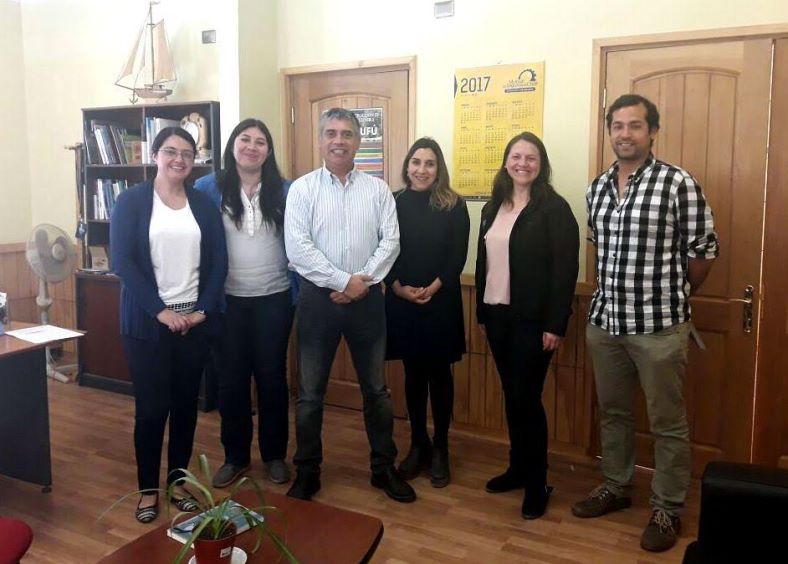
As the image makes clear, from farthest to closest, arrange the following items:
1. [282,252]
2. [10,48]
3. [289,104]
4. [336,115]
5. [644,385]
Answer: [10,48] → [289,104] → [282,252] → [336,115] → [644,385]

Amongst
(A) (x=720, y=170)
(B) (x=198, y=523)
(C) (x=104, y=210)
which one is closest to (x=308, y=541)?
(B) (x=198, y=523)

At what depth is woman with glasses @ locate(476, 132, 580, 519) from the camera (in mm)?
2707

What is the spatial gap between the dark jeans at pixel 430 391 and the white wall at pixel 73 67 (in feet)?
7.64

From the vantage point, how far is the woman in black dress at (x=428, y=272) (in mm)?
2984

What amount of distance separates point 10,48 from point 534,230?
430 cm

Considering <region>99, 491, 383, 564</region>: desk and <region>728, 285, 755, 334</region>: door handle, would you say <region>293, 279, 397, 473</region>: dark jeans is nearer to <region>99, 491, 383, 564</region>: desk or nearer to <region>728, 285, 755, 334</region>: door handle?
<region>99, 491, 383, 564</region>: desk

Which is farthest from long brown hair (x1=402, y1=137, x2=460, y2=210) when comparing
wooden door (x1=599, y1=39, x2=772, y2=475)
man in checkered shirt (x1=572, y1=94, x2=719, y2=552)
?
wooden door (x1=599, y1=39, x2=772, y2=475)

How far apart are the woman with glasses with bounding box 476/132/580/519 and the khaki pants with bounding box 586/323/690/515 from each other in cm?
21

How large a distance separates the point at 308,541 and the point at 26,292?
4.35m

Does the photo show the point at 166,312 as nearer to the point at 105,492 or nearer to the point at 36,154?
the point at 105,492

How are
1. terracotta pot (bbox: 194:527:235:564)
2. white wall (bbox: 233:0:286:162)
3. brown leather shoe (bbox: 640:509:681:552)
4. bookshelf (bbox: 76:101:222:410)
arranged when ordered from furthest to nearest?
bookshelf (bbox: 76:101:222:410), white wall (bbox: 233:0:286:162), brown leather shoe (bbox: 640:509:681:552), terracotta pot (bbox: 194:527:235:564)

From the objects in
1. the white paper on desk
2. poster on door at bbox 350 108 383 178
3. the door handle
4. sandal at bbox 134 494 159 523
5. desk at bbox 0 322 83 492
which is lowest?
sandal at bbox 134 494 159 523

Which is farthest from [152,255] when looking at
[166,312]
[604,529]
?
[604,529]

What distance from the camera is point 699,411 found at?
126 inches
